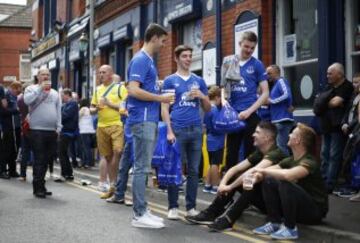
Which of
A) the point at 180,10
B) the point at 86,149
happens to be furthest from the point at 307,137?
the point at 86,149

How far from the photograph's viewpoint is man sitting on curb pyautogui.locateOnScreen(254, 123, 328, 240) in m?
6.20

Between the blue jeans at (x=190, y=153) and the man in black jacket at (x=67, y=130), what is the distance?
5336mm

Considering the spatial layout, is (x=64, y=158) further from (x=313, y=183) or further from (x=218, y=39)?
(x=313, y=183)

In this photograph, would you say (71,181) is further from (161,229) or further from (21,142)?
(161,229)

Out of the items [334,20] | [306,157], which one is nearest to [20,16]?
[334,20]

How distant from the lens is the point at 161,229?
680cm

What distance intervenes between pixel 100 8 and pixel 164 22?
571cm

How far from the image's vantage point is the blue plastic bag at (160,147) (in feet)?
23.3

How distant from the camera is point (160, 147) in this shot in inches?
281

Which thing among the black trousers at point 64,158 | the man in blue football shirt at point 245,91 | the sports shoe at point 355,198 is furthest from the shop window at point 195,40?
the man in blue football shirt at point 245,91

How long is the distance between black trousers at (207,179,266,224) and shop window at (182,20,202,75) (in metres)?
7.13

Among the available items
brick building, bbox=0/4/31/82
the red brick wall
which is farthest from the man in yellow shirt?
the red brick wall

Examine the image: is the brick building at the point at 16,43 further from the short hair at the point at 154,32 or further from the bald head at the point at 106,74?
the short hair at the point at 154,32

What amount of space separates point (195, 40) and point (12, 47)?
120 feet
